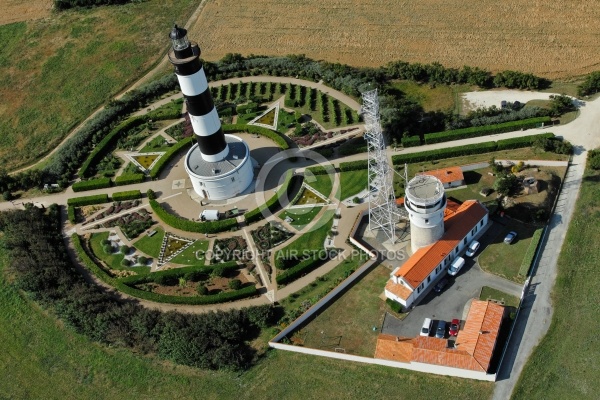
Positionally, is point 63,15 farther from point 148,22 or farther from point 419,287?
point 419,287

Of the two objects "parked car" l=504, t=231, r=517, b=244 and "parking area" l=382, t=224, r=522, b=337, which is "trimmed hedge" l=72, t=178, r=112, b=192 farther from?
"parked car" l=504, t=231, r=517, b=244

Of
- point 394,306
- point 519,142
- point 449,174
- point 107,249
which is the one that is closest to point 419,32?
point 519,142

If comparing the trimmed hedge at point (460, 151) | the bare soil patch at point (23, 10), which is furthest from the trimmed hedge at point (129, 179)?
the bare soil patch at point (23, 10)

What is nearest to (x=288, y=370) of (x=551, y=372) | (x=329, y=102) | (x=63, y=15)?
(x=551, y=372)

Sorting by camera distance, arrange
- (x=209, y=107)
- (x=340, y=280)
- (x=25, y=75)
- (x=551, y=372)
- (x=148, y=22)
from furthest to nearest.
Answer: (x=148, y=22) → (x=25, y=75) → (x=209, y=107) → (x=340, y=280) → (x=551, y=372)

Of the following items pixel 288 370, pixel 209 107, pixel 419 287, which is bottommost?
pixel 288 370

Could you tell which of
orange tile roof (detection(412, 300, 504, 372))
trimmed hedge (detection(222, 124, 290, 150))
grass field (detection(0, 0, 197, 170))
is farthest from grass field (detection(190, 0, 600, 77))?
orange tile roof (detection(412, 300, 504, 372))

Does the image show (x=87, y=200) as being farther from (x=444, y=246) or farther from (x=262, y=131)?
(x=444, y=246)

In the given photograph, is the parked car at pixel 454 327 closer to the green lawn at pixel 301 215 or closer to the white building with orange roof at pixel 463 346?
the white building with orange roof at pixel 463 346
